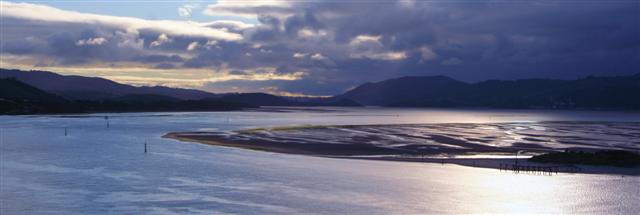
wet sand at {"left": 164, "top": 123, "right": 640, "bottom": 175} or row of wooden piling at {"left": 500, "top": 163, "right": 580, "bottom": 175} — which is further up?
wet sand at {"left": 164, "top": 123, "right": 640, "bottom": 175}

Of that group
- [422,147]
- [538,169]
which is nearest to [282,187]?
[538,169]

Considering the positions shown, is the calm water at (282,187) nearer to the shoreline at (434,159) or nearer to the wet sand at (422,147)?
the shoreline at (434,159)

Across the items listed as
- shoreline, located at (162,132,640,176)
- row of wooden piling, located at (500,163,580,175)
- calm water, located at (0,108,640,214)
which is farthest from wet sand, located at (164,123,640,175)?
calm water, located at (0,108,640,214)

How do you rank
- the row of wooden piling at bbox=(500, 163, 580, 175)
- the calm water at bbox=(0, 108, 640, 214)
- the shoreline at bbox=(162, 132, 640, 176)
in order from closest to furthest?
the calm water at bbox=(0, 108, 640, 214), the shoreline at bbox=(162, 132, 640, 176), the row of wooden piling at bbox=(500, 163, 580, 175)

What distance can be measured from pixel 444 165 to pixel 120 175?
2617cm

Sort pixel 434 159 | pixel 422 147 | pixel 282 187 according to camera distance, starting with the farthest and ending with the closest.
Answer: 1. pixel 422 147
2. pixel 434 159
3. pixel 282 187

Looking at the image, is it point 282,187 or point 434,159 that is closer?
point 282,187

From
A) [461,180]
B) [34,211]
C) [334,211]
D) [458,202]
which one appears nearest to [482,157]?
[461,180]

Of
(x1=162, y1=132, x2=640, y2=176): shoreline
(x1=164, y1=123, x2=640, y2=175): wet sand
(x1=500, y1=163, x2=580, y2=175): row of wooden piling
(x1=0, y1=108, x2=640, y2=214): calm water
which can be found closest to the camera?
(x1=0, y1=108, x2=640, y2=214): calm water

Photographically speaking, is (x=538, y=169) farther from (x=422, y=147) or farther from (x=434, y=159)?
(x=422, y=147)

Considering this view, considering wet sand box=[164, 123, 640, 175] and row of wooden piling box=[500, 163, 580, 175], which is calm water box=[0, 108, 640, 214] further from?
wet sand box=[164, 123, 640, 175]

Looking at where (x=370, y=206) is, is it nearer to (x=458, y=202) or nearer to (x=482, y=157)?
(x=458, y=202)

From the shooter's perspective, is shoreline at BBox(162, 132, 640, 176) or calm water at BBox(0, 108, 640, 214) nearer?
calm water at BBox(0, 108, 640, 214)

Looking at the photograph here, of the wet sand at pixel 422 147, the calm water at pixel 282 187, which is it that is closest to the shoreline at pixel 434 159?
the wet sand at pixel 422 147
